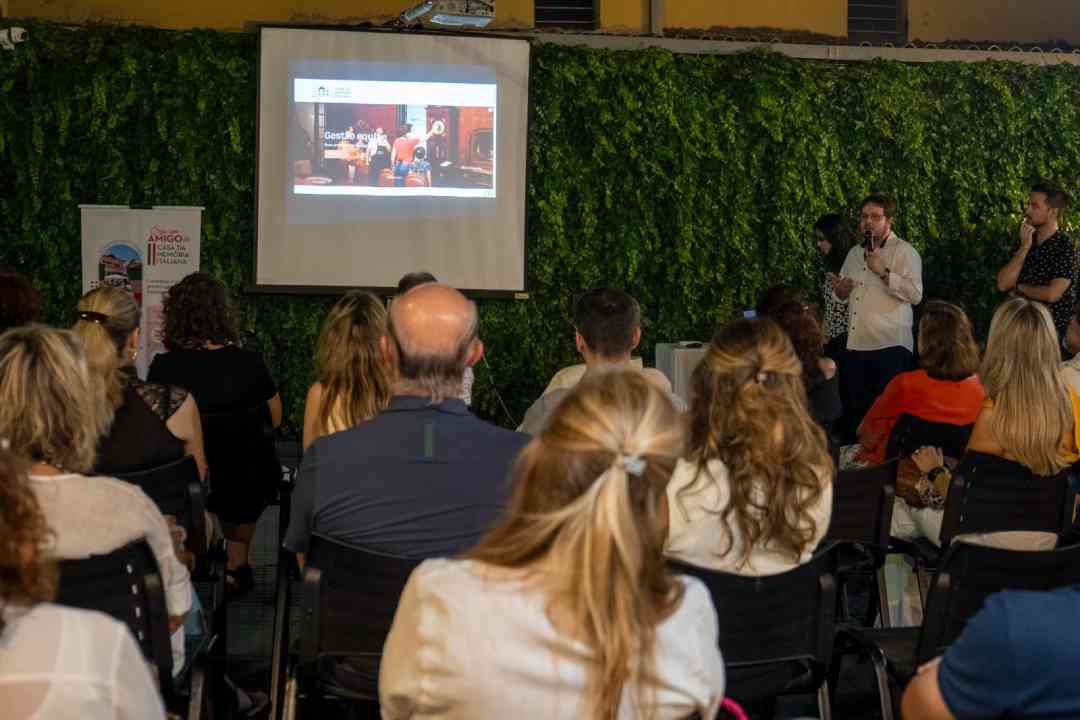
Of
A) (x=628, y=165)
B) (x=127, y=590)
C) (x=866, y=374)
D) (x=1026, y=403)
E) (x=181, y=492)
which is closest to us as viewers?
(x=127, y=590)

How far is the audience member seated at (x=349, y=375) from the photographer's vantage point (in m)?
4.09

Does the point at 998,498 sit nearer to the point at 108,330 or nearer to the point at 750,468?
the point at 750,468

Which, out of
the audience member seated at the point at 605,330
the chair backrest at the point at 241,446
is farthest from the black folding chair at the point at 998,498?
the chair backrest at the point at 241,446

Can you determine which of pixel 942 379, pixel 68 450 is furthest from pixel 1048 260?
pixel 68 450

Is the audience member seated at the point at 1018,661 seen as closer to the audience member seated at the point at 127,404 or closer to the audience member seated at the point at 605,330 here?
the audience member seated at the point at 127,404

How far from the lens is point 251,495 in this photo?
511 cm

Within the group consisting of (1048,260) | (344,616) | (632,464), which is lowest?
(344,616)

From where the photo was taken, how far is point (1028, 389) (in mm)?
A: 3883

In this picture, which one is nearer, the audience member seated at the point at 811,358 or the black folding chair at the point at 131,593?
the black folding chair at the point at 131,593

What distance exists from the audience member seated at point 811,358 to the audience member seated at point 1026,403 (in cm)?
118

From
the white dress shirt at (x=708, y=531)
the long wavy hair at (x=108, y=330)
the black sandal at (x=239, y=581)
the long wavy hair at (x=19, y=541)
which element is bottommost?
the black sandal at (x=239, y=581)

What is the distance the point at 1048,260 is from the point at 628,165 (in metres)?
2.63

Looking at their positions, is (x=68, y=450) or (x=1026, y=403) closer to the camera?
(x=68, y=450)

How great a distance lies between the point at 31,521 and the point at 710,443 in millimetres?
1756
